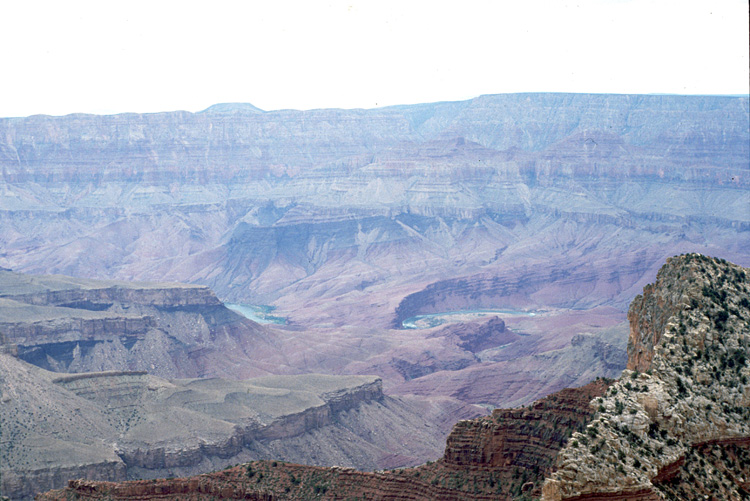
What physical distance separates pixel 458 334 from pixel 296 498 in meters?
138

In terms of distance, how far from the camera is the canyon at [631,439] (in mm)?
29859

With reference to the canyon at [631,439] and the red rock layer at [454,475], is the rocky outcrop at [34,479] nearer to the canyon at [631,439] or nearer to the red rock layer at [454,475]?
the red rock layer at [454,475]

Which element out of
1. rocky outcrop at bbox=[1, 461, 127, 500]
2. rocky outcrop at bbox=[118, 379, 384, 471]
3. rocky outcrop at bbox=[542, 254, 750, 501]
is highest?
rocky outcrop at bbox=[542, 254, 750, 501]

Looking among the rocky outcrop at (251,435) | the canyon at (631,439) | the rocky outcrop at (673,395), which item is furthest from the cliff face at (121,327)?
the rocky outcrop at (673,395)

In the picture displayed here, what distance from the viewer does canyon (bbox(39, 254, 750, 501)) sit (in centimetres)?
2986


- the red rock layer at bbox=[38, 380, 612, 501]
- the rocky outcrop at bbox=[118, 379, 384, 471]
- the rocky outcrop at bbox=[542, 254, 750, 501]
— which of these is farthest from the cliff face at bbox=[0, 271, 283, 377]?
the rocky outcrop at bbox=[542, 254, 750, 501]

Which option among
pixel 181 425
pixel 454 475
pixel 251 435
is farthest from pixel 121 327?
pixel 454 475

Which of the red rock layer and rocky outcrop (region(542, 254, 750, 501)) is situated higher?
rocky outcrop (region(542, 254, 750, 501))

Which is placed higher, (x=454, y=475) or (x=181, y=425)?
(x=454, y=475)

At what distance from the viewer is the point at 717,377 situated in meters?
34.4

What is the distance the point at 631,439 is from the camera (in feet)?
100

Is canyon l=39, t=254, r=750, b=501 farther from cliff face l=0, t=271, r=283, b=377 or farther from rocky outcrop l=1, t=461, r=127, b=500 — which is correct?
cliff face l=0, t=271, r=283, b=377

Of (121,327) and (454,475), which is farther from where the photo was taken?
(121,327)

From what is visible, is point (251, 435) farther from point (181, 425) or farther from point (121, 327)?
point (121, 327)
